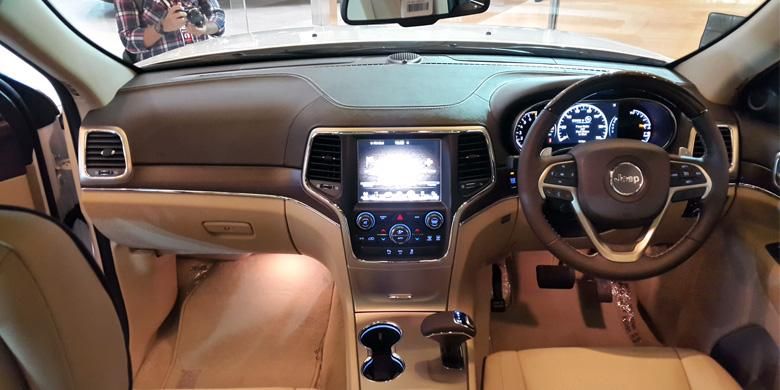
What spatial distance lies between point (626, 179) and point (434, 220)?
497mm

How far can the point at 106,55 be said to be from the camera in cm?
175

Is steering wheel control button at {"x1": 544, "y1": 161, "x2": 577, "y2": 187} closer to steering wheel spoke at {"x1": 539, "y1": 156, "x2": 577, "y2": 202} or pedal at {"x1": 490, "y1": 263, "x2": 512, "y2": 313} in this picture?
steering wheel spoke at {"x1": 539, "y1": 156, "x2": 577, "y2": 202}

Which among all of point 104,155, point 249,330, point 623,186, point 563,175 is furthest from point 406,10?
point 249,330

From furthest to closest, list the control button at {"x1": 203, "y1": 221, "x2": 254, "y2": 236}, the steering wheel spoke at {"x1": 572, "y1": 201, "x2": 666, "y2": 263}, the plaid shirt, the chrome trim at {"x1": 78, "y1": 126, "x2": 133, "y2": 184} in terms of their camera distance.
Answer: the plaid shirt, the control button at {"x1": 203, "y1": 221, "x2": 254, "y2": 236}, the chrome trim at {"x1": 78, "y1": 126, "x2": 133, "y2": 184}, the steering wheel spoke at {"x1": 572, "y1": 201, "x2": 666, "y2": 263}

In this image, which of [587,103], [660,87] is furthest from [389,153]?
[660,87]

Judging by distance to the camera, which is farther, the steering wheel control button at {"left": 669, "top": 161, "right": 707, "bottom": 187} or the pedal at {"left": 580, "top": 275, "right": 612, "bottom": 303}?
the pedal at {"left": 580, "top": 275, "right": 612, "bottom": 303}

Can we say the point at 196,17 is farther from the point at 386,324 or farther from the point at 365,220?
the point at 386,324

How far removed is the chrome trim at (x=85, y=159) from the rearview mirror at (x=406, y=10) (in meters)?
0.72

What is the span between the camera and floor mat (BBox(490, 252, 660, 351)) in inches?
91.0

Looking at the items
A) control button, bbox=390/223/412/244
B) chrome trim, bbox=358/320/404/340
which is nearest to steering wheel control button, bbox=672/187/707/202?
control button, bbox=390/223/412/244

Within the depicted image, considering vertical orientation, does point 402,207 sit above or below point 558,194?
below

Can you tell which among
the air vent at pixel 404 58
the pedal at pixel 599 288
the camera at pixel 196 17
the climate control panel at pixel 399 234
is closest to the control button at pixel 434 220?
the climate control panel at pixel 399 234

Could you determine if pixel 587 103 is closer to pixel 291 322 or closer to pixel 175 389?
pixel 291 322

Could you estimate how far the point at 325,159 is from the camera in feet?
5.28
